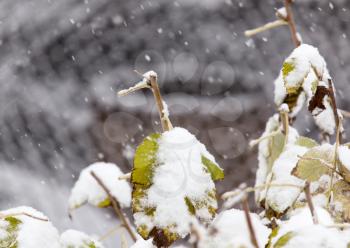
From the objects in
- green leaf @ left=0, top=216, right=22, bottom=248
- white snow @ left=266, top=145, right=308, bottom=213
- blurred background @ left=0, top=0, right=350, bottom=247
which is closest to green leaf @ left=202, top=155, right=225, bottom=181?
white snow @ left=266, top=145, right=308, bottom=213

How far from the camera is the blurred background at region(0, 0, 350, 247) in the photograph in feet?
11.2

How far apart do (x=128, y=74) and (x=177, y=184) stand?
125 inches

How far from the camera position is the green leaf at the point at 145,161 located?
0.60 metres

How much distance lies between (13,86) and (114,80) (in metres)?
0.64

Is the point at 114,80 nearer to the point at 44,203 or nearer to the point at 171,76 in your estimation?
the point at 171,76

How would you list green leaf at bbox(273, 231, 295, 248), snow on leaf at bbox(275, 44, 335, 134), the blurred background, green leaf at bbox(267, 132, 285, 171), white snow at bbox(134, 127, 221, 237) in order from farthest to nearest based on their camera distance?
the blurred background → green leaf at bbox(267, 132, 285, 171) → snow on leaf at bbox(275, 44, 335, 134) → white snow at bbox(134, 127, 221, 237) → green leaf at bbox(273, 231, 295, 248)

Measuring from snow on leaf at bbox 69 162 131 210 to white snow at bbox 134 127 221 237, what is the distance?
29 centimetres

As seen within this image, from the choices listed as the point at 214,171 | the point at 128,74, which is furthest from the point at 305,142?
the point at 128,74

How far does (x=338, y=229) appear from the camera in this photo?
0.52 m

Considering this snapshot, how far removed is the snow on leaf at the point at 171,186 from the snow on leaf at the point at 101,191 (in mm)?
285

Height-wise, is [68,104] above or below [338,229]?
below

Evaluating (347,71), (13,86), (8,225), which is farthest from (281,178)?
(13,86)

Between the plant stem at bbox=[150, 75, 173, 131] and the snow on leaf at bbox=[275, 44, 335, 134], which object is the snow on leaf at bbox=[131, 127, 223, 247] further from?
the snow on leaf at bbox=[275, 44, 335, 134]

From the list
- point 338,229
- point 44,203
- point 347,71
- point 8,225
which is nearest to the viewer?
point 338,229
